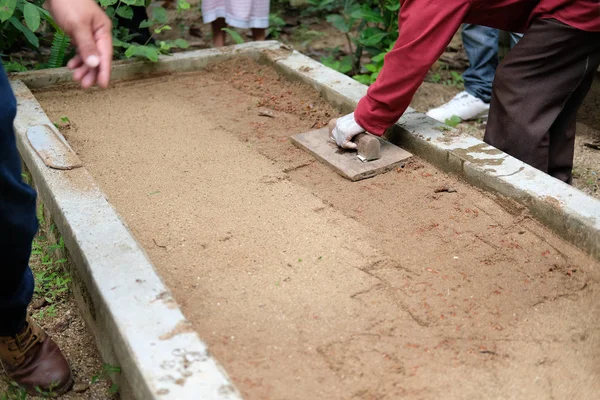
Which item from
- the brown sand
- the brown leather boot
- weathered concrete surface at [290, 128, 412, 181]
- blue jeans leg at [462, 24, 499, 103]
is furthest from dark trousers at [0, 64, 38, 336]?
blue jeans leg at [462, 24, 499, 103]

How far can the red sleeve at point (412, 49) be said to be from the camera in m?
2.46

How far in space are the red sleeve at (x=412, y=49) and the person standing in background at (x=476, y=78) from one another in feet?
4.38

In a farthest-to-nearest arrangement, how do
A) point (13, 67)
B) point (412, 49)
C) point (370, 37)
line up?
point (370, 37)
point (13, 67)
point (412, 49)

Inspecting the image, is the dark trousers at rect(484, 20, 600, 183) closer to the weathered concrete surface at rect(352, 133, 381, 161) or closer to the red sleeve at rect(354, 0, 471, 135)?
the red sleeve at rect(354, 0, 471, 135)

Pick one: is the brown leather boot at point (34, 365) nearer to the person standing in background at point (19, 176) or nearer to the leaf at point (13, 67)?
the person standing in background at point (19, 176)

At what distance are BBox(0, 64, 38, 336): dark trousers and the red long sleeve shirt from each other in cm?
144

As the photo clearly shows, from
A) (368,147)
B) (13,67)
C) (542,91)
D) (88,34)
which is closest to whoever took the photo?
(88,34)

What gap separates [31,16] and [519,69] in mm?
2123

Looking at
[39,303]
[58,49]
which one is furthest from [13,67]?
[39,303]

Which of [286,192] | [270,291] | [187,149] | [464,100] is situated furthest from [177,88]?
[270,291]

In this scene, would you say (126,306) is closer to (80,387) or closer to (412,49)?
(80,387)

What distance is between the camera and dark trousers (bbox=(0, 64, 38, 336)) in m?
1.54

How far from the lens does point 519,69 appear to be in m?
2.65

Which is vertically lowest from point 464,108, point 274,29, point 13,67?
point 274,29
